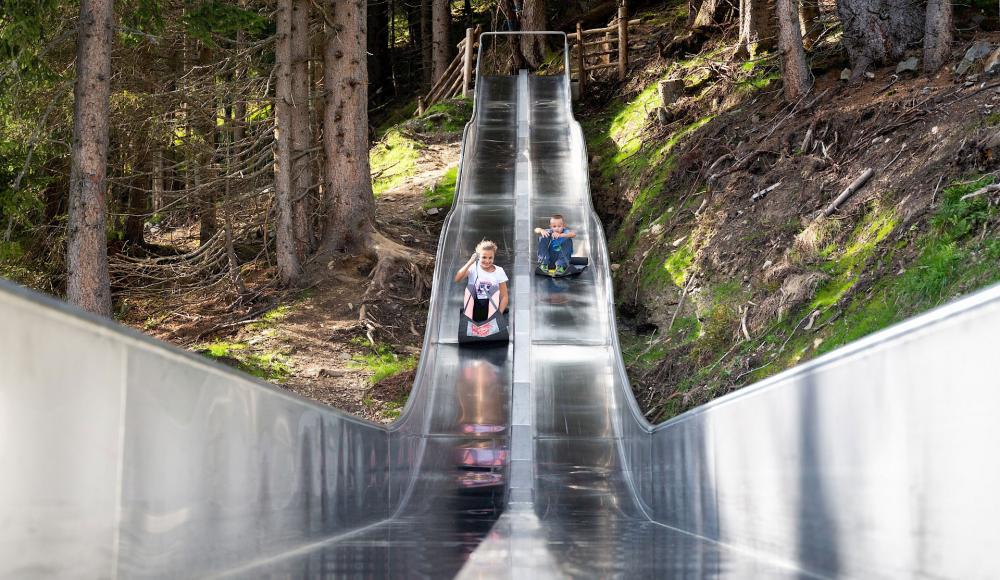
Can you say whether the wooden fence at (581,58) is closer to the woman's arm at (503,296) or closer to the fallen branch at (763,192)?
the fallen branch at (763,192)

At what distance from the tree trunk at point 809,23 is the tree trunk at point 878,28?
9.13 ft

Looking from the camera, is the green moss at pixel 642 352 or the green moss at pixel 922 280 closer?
the green moss at pixel 922 280

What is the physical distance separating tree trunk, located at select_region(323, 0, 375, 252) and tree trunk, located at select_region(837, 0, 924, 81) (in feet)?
25.6

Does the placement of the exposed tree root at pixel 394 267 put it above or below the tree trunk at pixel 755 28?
below

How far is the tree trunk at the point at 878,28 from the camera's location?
12484 mm

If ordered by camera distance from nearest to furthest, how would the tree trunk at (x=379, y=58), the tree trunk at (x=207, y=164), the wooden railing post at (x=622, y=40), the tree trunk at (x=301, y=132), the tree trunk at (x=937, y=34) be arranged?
the tree trunk at (x=937, y=34)
the tree trunk at (x=207, y=164)
the tree trunk at (x=301, y=132)
the wooden railing post at (x=622, y=40)
the tree trunk at (x=379, y=58)

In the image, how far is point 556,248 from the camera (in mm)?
14133

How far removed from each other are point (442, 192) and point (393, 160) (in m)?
3.18

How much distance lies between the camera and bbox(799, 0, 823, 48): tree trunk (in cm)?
1614

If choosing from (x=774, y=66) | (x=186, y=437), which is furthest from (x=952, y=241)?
(x=774, y=66)

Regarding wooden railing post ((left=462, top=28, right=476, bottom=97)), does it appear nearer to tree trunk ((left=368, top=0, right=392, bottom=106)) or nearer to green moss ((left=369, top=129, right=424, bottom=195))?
green moss ((left=369, top=129, right=424, bottom=195))

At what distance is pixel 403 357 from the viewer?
13.7 meters

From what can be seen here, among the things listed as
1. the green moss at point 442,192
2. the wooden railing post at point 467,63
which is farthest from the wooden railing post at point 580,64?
the green moss at point 442,192

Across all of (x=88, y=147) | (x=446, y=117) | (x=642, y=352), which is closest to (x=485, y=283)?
(x=642, y=352)
